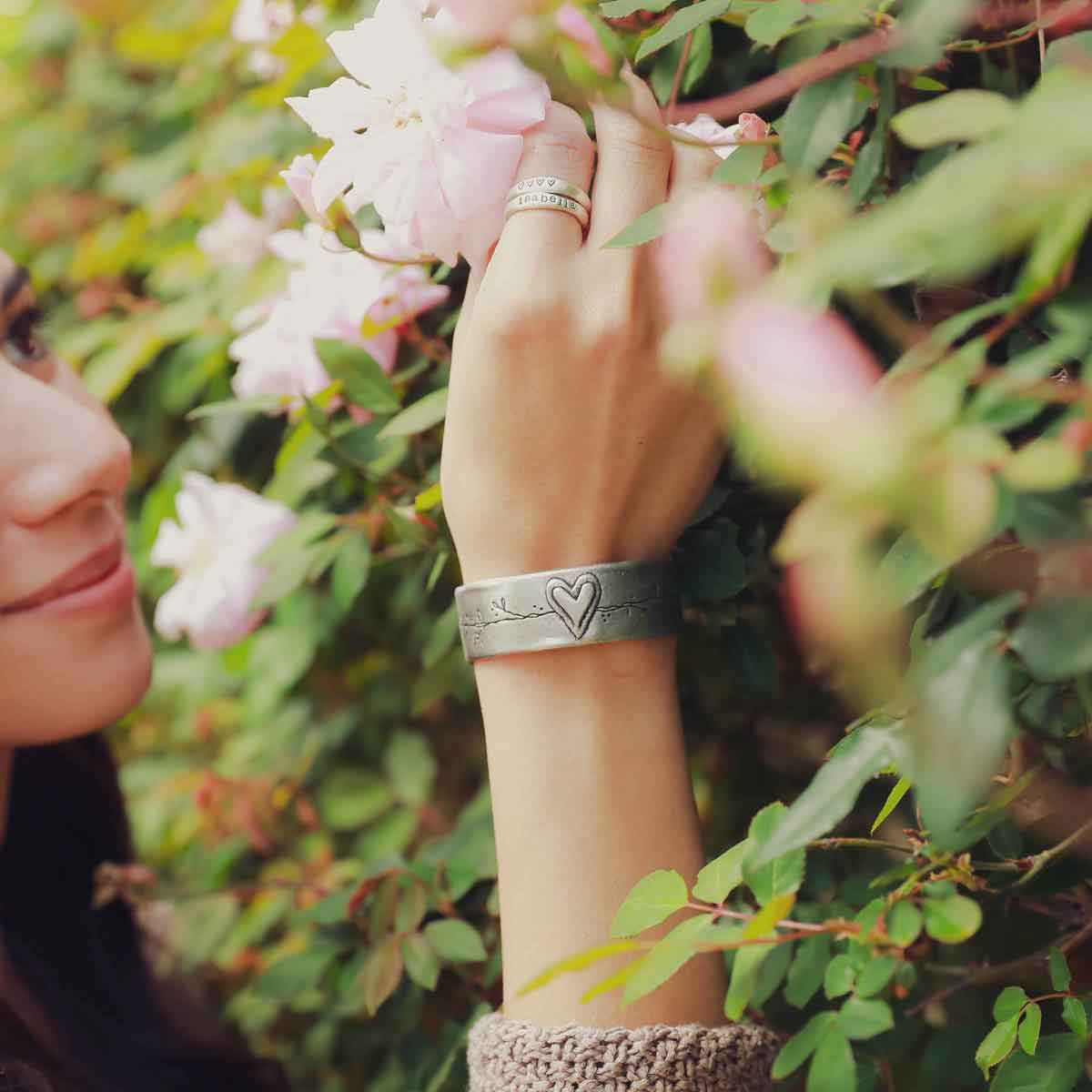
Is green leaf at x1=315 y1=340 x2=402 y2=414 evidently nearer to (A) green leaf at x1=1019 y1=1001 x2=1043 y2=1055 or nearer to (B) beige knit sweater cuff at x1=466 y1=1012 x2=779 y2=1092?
(B) beige knit sweater cuff at x1=466 y1=1012 x2=779 y2=1092

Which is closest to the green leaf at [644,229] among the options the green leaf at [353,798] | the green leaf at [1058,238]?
the green leaf at [1058,238]

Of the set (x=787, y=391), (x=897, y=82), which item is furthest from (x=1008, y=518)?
(x=897, y=82)

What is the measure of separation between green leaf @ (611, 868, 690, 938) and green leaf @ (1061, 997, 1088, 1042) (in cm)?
21

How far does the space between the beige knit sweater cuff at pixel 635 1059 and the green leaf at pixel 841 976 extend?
4.9 inches

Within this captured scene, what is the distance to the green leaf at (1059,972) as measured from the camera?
0.67 meters

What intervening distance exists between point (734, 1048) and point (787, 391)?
0.61 m

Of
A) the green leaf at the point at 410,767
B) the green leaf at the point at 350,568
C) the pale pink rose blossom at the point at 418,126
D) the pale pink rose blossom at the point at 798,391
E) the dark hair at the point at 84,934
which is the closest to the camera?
the pale pink rose blossom at the point at 798,391

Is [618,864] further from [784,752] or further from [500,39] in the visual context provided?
[500,39]

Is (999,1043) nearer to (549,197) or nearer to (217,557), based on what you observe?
(549,197)

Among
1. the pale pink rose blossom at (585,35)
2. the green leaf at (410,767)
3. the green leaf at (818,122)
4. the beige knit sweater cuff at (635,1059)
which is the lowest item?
the green leaf at (410,767)

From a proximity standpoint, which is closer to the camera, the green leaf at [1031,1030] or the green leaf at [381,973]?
the green leaf at [1031,1030]

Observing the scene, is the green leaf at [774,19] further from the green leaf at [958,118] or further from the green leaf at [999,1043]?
the green leaf at [999,1043]

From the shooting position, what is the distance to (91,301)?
5.65 ft

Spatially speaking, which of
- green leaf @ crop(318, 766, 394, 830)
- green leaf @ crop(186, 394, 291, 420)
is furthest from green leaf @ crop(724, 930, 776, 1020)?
green leaf @ crop(318, 766, 394, 830)
